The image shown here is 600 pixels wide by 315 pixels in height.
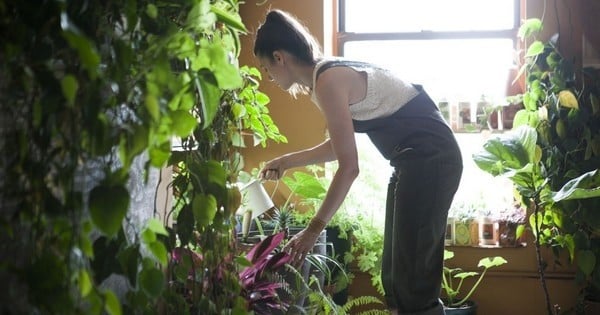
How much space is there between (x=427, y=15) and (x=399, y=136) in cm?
136

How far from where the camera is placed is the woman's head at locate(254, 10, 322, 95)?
2.10m

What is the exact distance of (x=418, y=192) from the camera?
2.14 m

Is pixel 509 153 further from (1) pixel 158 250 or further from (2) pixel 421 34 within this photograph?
(1) pixel 158 250

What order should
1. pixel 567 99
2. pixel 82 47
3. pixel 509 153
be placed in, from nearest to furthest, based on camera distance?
1. pixel 82 47
2. pixel 509 153
3. pixel 567 99

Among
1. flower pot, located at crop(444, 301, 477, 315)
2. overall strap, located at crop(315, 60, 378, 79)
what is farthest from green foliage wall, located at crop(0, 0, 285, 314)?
flower pot, located at crop(444, 301, 477, 315)

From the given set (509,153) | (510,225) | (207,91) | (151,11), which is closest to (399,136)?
(509,153)

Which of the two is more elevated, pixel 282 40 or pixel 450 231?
pixel 282 40

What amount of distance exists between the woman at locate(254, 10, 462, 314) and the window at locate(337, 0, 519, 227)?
1.00 meters

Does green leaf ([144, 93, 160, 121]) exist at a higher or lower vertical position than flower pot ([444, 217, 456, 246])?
higher

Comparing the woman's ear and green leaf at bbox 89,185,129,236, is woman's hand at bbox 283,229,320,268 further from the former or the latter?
green leaf at bbox 89,185,129,236

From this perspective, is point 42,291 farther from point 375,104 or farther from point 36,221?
point 375,104

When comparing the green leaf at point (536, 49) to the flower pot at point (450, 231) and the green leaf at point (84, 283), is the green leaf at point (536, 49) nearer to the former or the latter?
the flower pot at point (450, 231)

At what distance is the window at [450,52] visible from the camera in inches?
129

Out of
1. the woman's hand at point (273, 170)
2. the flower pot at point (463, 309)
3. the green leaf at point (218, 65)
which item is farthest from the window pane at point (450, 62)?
the green leaf at point (218, 65)
